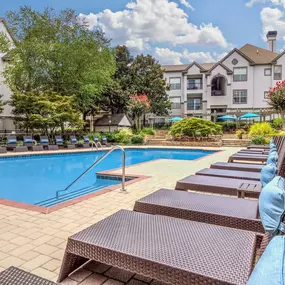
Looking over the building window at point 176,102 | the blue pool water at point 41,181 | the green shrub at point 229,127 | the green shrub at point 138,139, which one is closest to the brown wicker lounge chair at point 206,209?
the blue pool water at point 41,181

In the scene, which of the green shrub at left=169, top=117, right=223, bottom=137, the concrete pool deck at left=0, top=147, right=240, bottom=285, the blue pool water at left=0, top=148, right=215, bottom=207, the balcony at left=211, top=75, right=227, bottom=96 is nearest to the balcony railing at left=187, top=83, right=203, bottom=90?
the balcony at left=211, top=75, right=227, bottom=96

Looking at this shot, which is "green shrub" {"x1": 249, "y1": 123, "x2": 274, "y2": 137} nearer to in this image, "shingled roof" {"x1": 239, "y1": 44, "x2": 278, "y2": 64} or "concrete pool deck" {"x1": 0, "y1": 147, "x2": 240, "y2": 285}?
→ "shingled roof" {"x1": 239, "y1": 44, "x2": 278, "y2": 64}

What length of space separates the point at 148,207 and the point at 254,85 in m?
30.9

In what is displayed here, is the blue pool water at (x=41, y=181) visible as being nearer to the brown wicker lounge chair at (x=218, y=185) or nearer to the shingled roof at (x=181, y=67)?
the brown wicker lounge chair at (x=218, y=185)

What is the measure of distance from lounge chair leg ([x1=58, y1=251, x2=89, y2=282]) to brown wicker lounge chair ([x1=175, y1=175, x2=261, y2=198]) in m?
2.45

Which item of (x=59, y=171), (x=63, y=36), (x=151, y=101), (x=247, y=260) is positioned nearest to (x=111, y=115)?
(x=151, y=101)

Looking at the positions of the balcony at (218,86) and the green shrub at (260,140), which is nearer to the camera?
the green shrub at (260,140)

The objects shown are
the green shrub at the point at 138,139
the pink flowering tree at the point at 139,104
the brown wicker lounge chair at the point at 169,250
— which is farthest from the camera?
the pink flowering tree at the point at 139,104

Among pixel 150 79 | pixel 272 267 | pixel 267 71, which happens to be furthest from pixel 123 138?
pixel 272 267

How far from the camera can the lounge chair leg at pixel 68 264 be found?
220 cm

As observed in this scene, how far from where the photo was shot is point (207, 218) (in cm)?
281

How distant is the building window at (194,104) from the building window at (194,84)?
1.48 metres

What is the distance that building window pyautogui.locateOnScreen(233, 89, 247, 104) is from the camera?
30.7 meters

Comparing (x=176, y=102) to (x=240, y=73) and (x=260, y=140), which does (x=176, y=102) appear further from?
(x=260, y=140)
